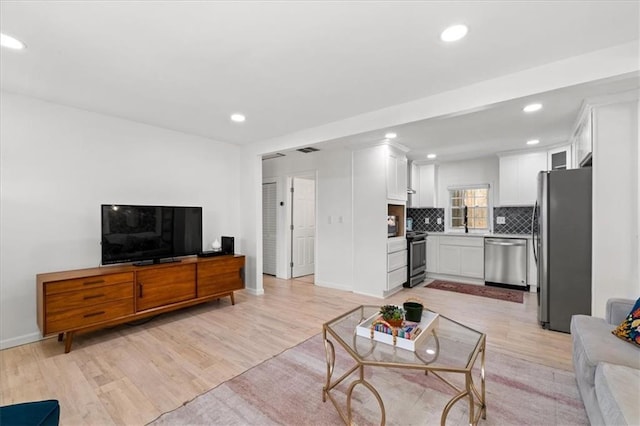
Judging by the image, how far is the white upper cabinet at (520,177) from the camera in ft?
15.9

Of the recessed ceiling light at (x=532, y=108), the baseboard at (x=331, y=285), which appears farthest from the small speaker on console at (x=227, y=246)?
the recessed ceiling light at (x=532, y=108)

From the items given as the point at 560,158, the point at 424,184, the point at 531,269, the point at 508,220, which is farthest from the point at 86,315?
the point at 560,158

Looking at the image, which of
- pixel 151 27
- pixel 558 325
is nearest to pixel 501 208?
pixel 558 325

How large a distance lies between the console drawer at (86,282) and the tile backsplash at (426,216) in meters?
5.42

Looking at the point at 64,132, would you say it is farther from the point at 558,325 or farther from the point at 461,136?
the point at 558,325

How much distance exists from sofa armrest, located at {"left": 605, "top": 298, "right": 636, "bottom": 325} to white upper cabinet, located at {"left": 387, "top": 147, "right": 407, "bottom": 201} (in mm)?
2712

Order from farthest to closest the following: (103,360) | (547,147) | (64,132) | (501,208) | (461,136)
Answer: (501,208), (547,147), (461,136), (64,132), (103,360)

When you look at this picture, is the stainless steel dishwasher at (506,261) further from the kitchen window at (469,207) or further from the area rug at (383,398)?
the area rug at (383,398)

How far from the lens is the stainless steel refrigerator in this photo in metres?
2.93

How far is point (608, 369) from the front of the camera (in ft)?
4.90

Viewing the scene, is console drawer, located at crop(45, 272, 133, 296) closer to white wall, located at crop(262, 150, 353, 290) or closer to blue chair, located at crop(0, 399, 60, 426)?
blue chair, located at crop(0, 399, 60, 426)

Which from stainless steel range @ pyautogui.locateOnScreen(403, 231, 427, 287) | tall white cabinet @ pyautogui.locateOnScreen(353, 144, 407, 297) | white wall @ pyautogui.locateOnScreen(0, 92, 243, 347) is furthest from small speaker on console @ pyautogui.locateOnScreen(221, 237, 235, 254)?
stainless steel range @ pyautogui.locateOnScreen(403, 231, 427, 287)

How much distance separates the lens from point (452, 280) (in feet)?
18.1

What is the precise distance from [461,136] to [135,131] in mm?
4432
